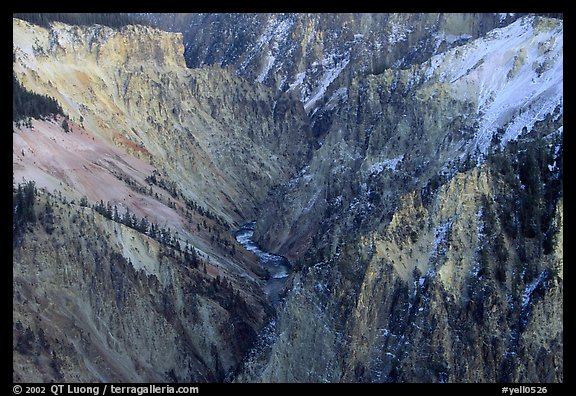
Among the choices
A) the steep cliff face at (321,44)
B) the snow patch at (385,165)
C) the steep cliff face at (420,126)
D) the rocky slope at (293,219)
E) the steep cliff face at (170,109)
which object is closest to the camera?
the rocky slope at (293,219)

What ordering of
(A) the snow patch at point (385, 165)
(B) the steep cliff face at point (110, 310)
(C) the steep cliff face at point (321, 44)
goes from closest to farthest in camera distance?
1. (B) the steep cliff face at point (110, 310)
2. (A) the snow patch at point (385, 165)
3. (C) the steep cliff face at point (321, 44)

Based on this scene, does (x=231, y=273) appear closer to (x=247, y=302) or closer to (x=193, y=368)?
(x=247, y=302)

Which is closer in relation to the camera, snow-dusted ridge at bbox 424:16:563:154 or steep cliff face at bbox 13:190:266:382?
steep cliff face at bbox 13:190:266:382

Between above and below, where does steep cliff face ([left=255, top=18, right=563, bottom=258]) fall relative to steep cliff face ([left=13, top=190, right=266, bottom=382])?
above

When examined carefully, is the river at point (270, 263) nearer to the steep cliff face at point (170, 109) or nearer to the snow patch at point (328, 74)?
the steep cliff face at point (170, 109)

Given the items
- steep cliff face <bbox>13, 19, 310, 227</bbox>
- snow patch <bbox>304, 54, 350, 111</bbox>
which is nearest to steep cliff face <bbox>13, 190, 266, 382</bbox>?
steep cliff face <bbox>13, 19, 310, 227</bbox>

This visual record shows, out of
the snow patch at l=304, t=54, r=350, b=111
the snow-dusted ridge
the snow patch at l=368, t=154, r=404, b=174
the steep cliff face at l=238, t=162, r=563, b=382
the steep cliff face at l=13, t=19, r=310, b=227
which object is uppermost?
the snow patch at l=304, t=54, r=350, b=111

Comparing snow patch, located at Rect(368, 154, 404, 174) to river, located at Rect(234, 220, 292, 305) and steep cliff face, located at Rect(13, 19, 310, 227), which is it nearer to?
river, located at Rect(234, 220, 292, 305)

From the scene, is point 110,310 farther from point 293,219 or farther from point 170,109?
point 170,109

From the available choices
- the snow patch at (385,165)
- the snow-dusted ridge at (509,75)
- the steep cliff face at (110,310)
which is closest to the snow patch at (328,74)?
the snow-dusted ridge at (509,75)
